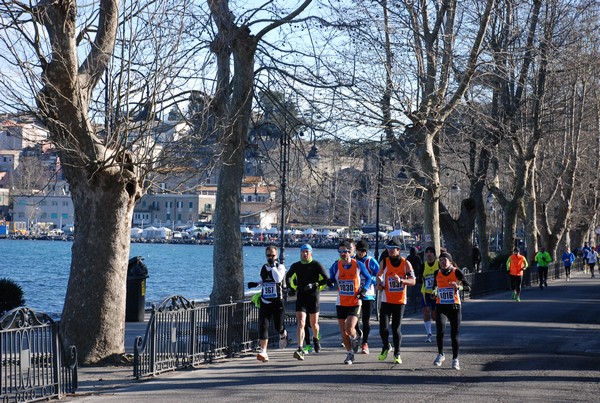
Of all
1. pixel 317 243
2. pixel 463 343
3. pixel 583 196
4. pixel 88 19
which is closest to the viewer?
pixel 88 19

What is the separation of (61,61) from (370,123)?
37.9 feet

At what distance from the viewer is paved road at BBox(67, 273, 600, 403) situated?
11766 millimetres

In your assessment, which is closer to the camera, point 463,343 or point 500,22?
point 463,343

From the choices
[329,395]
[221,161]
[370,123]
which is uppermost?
[370,123]

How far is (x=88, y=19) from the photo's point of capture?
1530 centimetres

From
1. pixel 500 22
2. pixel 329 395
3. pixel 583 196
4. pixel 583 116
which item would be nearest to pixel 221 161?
pixel 329 395

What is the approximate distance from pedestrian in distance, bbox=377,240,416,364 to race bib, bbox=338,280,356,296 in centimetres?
51

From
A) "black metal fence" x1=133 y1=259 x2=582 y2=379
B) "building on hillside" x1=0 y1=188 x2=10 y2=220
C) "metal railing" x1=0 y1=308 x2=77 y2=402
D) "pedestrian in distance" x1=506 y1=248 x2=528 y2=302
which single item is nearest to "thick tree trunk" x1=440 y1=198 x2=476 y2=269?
"pedestrian in distance" x1=506 y1=248 x2=528 y2=302

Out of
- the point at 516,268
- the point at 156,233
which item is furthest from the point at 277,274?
the point at 156,233

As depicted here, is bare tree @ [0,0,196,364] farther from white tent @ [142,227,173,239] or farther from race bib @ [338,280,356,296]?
white tent @ [142,227,173,239]

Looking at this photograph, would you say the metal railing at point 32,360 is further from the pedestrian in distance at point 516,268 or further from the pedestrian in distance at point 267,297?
the pedestrian in distance at point 516,268

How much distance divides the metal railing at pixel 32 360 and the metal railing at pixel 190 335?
4.51ft

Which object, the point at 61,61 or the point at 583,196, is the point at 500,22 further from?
the point at 583,196

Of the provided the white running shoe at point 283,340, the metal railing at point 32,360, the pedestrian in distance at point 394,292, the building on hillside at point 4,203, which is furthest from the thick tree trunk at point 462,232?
the building on hillside at point 4,203
